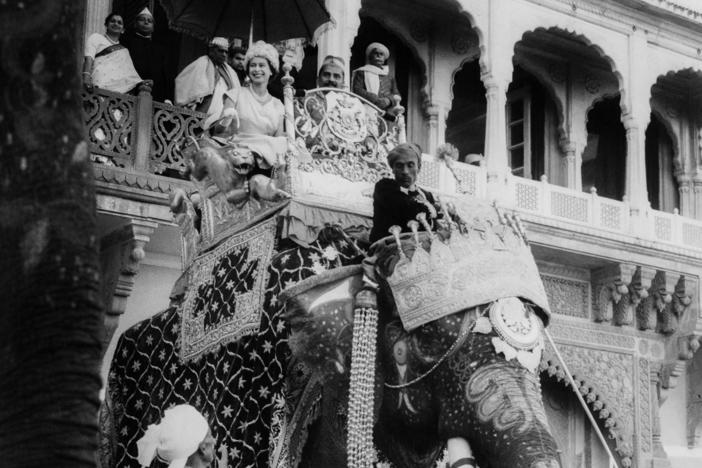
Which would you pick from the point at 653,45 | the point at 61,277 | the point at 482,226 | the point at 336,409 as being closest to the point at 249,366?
the point at 336,409

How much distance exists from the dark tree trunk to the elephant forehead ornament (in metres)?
2.44

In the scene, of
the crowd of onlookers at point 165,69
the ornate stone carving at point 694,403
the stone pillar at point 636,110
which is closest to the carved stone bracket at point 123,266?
the crowd of onlookers at point 165,69

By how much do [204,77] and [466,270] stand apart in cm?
699

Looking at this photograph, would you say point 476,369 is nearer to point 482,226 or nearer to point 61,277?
point 482,226

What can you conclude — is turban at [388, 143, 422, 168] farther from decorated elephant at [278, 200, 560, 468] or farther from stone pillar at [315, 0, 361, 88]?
stone pillar at [315, 0, 361, 88]

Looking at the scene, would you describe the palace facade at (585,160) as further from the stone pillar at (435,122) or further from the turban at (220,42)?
the turban at (220,42)

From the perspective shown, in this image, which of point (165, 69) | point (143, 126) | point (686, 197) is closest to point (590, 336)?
point (686, 197)

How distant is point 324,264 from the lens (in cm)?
507

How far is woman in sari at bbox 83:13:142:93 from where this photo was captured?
10805mm

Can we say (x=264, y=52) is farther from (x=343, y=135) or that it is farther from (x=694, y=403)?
(x=694, y=403)

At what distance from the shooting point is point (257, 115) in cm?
578

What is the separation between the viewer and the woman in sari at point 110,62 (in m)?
10.8

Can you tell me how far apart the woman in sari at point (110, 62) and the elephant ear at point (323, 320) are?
638cm

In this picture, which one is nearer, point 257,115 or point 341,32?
point 257,115
